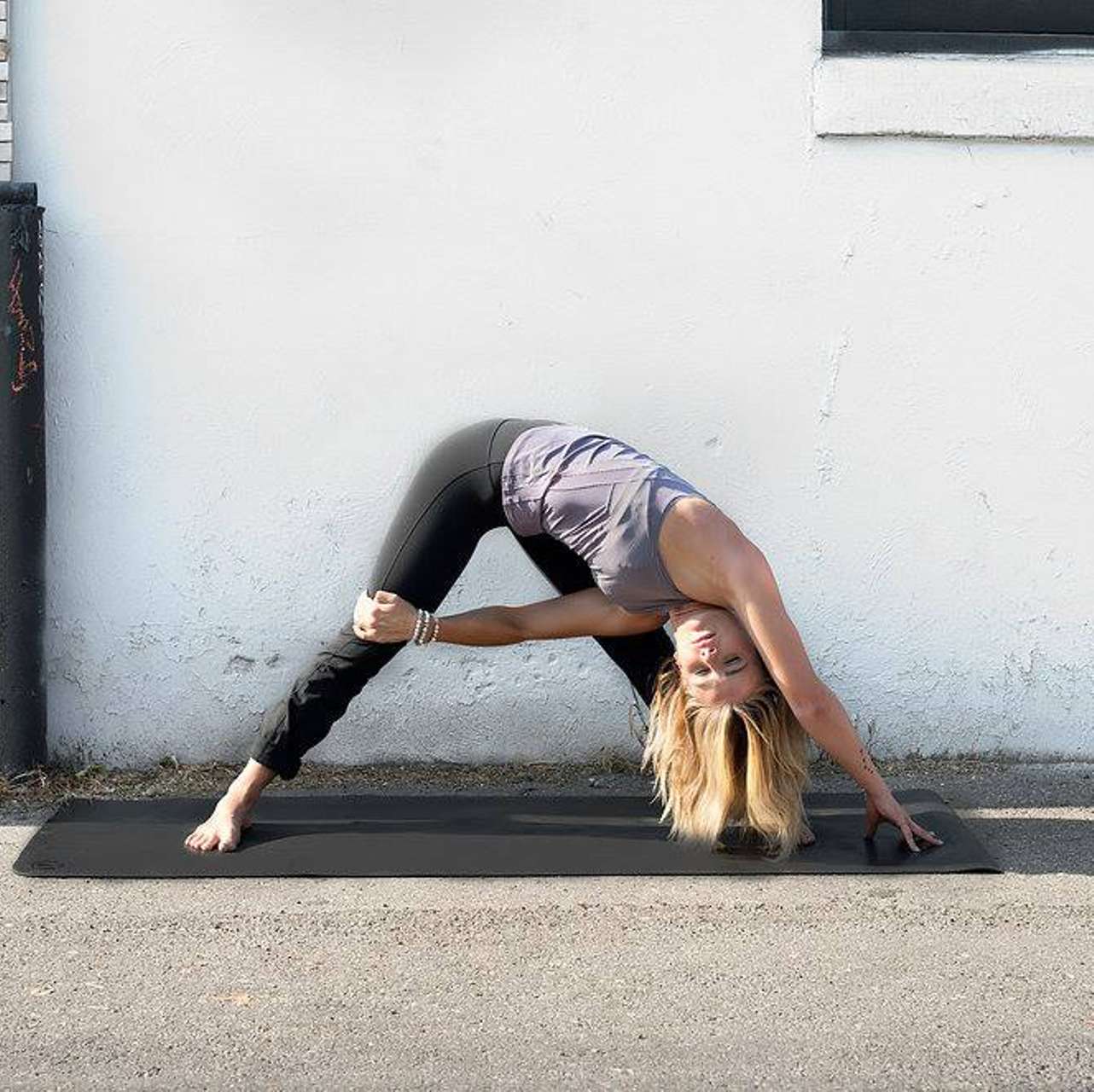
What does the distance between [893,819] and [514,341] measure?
1.76 metres

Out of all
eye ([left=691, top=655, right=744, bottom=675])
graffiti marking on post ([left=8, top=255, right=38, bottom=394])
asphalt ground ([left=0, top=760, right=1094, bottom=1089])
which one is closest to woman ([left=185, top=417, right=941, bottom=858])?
eye ([left=691, top=655, right=744, bottom=675])

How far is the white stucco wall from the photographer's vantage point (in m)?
4.97

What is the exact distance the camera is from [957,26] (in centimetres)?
516

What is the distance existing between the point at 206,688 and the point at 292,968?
5.12 feet

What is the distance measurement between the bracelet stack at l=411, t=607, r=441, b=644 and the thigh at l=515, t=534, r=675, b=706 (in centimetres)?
36

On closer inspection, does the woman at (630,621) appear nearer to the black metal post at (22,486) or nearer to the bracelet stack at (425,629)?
the bracelet stack at (425,629)

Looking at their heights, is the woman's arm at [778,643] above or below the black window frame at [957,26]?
below

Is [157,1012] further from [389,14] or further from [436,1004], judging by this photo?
[389,14]

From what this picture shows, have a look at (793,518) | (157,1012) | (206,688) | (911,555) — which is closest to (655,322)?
(793,518)

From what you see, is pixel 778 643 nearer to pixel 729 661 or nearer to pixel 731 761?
pixel 729 661

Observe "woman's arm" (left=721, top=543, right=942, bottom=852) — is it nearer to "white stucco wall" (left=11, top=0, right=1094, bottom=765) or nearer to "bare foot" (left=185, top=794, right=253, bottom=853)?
"white stucco wall" (left=11, top=0, right=1094, bottom=765)

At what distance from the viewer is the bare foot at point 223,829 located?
176 inches

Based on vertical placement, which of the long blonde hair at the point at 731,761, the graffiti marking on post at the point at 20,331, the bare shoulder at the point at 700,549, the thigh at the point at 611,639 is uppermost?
the graffiti marking on post at the point at 20,331

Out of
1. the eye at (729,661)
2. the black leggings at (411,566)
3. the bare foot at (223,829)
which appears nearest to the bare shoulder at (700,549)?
the eye at (729,661)
